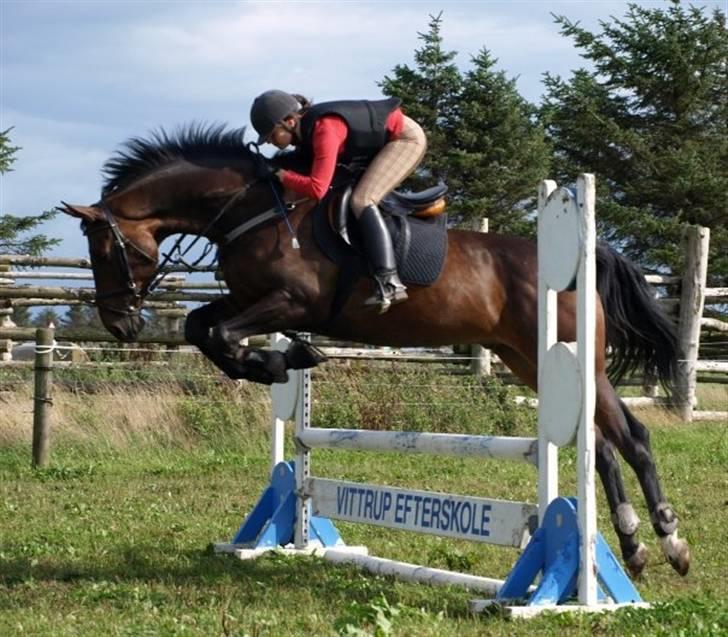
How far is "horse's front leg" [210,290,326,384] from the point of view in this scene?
6094mm

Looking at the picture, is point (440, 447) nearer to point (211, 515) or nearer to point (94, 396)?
point (211, 515)

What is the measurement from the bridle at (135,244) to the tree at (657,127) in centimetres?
2017

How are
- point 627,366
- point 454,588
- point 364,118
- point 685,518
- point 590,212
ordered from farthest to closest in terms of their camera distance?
point 685,518, point 627,366, point 364,118, point 454,588, point 590,212

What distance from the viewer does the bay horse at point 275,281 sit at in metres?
6.20

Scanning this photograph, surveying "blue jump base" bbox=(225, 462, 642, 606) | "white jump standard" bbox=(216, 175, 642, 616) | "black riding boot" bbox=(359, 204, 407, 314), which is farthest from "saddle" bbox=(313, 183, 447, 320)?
"blue jump base" bbox=(225, 462, 642, 606)

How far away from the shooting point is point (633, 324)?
6855 millimetres

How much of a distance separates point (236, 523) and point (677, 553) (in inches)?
129

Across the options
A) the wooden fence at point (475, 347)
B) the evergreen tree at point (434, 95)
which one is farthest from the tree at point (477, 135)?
the wooden fence at point (475, 347)

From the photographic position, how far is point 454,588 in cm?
572

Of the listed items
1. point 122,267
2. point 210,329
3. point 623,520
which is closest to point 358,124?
point 210,329

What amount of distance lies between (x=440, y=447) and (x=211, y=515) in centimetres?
311

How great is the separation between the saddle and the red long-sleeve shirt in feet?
0.54

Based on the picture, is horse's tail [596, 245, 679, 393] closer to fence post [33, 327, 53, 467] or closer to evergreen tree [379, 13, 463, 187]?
fence post [33, 327, 53, 467]

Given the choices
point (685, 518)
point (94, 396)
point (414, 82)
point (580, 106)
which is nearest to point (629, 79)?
point (580, 106)
